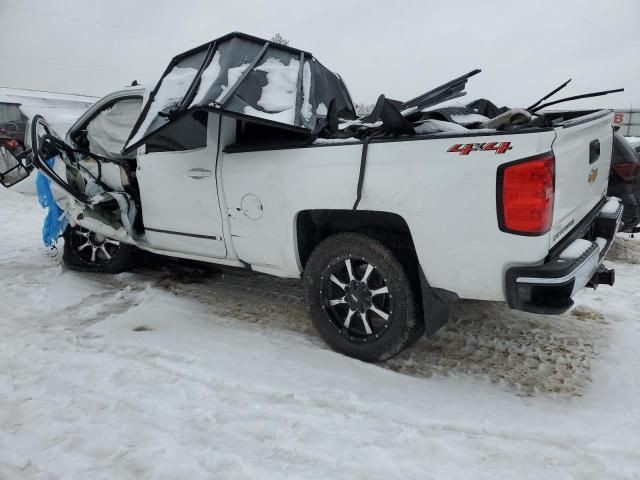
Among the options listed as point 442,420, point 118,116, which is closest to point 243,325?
point 442,420

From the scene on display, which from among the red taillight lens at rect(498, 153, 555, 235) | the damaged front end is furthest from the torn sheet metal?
the red taillight lens at rect(498, 153, 555, 235)

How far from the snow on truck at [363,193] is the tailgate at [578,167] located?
0.02 metres

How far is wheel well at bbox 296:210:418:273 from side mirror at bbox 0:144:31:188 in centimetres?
368

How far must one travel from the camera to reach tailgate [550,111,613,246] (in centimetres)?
246

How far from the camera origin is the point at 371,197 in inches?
110

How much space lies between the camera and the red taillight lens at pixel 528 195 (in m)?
2.29

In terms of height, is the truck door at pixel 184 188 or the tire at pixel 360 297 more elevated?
the truck door at pixel 184 188

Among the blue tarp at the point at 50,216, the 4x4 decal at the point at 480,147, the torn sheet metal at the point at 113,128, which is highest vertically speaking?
the torn sheet metal at the point at 113,128

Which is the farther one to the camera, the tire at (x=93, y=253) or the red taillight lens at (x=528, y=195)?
the tire at (x=93, y=253)

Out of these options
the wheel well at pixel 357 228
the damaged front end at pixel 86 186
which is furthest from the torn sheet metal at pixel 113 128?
the wheel well at pixel 357 228

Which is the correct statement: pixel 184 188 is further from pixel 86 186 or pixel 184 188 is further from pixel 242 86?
pixel 86 186

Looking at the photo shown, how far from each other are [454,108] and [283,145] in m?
1.35

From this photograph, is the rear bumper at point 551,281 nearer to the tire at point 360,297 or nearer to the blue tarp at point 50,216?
the tire at point 360,297

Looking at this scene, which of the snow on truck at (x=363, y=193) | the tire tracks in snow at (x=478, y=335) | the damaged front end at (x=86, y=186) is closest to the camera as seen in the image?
the snow on truck at (x=363, y=193)
